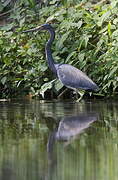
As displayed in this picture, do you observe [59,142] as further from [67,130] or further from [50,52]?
[50,52]

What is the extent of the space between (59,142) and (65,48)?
199 inches

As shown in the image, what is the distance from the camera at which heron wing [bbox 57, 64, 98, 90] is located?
33.1 feet

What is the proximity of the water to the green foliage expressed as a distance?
3.50 ft

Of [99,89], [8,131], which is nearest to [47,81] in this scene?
[99,89]

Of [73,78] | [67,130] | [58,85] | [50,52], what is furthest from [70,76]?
[67,130]

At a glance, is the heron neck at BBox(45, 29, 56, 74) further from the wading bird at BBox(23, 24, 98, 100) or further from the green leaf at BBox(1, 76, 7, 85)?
the green leaf at BBox(1, 76, 7, 85)

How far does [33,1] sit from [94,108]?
4026 mm

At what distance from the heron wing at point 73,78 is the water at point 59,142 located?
0.56 m

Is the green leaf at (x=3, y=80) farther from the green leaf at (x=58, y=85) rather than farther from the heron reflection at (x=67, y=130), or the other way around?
the heron reflection at (x=67, y=130)

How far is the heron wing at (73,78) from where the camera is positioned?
10.1m

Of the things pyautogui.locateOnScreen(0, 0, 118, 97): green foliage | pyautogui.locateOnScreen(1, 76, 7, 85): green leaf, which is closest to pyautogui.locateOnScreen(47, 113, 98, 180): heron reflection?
pyautogui.locateOnScreen(0, 0, 118, 97): green foliage

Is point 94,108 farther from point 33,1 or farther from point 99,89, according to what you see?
point 33,1

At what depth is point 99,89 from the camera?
10359mm

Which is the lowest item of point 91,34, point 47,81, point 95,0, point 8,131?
point 8,131
